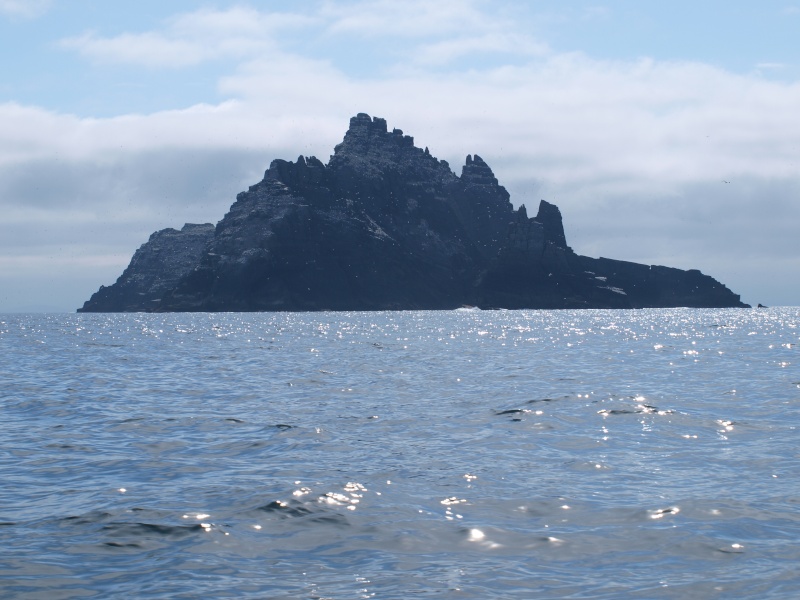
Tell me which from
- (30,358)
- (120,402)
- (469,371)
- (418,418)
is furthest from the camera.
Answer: (30,358)

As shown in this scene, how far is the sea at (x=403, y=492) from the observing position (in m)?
13.9

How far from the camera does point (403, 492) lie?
19.6 m

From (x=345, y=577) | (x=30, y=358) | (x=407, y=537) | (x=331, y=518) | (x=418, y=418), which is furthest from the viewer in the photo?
(x=30, y=358)

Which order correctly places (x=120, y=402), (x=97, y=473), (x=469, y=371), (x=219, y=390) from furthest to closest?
(x=469, y=371), (x=219, y=390), (x=120, y=402), (x=97, y=473)

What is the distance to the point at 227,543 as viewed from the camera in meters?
15.7

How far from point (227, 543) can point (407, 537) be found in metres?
3.35

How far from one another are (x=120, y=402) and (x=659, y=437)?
916 inches

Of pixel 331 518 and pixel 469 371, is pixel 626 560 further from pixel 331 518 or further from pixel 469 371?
pixel 469 371

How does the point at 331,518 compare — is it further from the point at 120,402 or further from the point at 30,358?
the point at 30,358

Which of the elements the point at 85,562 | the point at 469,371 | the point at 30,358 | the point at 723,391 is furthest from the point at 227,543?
the point at 30,358

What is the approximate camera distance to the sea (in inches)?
548

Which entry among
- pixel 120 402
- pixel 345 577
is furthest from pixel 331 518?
pixel 120 402

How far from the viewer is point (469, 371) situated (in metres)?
52.6

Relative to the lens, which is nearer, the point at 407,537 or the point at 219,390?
the point at 407,537
